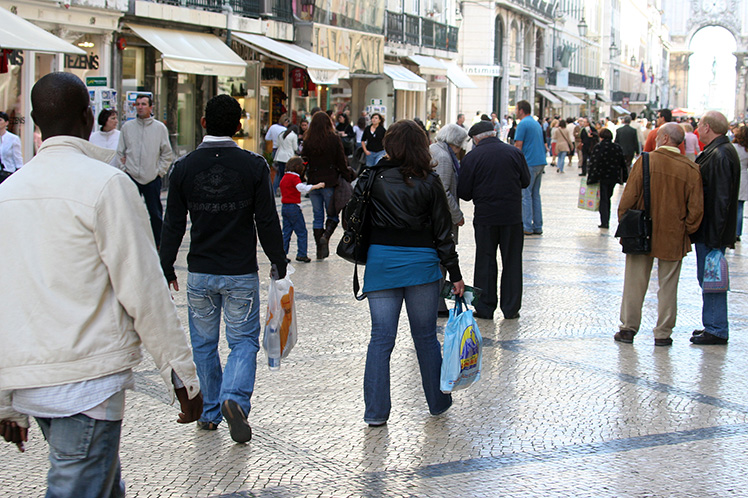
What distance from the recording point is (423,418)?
17.7ft

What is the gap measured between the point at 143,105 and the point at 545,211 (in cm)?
938

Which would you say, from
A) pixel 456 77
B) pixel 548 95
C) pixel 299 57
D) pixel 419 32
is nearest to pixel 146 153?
pixel 299 57

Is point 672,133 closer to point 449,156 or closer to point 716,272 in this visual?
point 716,272

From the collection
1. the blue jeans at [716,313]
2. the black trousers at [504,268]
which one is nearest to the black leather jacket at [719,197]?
the blue jeans at [716,313]

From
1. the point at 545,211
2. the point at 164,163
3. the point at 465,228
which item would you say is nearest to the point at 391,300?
the point at 164,163

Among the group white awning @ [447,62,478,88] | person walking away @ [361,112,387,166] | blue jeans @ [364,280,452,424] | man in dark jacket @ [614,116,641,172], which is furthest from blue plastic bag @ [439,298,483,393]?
white awning @ [447,62,478,88]

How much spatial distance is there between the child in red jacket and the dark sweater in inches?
229

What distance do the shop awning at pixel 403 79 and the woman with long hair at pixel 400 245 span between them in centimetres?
2540

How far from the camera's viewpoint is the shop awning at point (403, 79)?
101 ft

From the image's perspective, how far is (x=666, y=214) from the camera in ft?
23.9

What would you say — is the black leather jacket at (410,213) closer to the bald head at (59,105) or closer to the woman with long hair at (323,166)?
the bald head at (59,105)

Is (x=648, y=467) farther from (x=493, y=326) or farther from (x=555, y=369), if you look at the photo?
(x=493, y=326)

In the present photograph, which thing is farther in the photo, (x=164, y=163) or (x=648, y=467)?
(x=164, y=163)

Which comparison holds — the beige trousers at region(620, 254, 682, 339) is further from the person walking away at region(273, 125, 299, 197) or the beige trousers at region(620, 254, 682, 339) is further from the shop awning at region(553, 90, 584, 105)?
the shop awning at region(553, 90, 584, 105)
